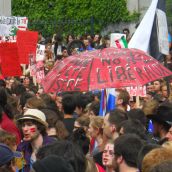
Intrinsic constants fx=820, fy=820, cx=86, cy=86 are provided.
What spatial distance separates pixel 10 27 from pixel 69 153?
14.1 m

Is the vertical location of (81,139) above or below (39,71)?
above

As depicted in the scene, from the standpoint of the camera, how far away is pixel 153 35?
12.6 meters

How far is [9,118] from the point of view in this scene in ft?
31.1

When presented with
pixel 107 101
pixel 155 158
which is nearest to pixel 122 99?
pixel 107 101

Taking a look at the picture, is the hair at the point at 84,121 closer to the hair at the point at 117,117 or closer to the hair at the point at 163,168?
the hair at the point at 117,117

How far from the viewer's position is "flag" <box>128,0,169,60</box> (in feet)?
40.7

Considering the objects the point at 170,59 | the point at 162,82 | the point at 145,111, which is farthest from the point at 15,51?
the point at 145,111

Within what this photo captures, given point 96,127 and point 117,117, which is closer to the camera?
point 117,117

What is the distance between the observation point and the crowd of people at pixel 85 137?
5551mm

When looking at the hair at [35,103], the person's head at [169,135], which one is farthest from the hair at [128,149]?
the hair at [35,103]

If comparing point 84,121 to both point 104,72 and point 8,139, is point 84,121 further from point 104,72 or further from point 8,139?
point 8,139

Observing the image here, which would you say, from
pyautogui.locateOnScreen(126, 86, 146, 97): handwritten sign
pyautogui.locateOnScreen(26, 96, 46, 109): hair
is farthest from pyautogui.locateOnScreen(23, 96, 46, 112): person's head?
pyautogui.locateOnScreen(126, 86, 146, 97): handwritten sign

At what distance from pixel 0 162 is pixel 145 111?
14.6ft

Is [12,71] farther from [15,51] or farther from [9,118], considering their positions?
[9,118]
